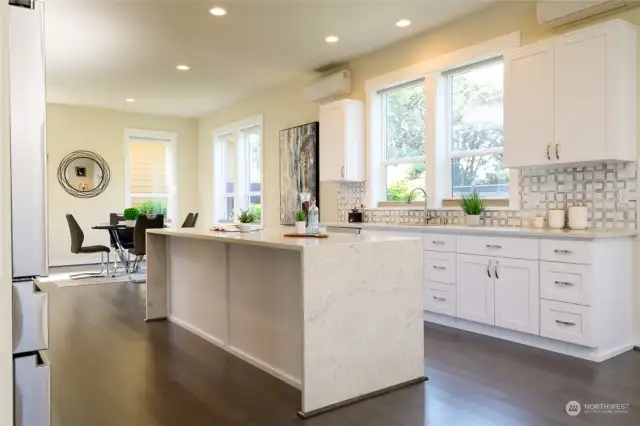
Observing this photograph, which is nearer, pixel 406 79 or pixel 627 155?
pixel 627 155

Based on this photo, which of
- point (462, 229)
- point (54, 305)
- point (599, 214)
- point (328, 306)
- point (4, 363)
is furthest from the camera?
point (54, 305)

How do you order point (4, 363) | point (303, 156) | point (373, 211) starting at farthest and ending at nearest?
point (303, 156)
point (373, 211)
point (4, 363)

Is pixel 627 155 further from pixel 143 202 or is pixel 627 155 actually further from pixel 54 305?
pixel 143 202

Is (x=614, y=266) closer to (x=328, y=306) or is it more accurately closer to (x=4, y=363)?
(x=328, y=306)

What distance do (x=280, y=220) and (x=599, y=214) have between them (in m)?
4.53

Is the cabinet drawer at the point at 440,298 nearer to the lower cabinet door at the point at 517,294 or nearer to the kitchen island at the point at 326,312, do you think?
the lower cabinet door at the point at 517,294

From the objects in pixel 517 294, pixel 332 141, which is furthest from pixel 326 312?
pixel 332 141

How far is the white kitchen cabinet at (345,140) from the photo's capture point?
18.1ft

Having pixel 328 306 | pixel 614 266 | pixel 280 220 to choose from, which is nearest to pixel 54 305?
pixel 280 220

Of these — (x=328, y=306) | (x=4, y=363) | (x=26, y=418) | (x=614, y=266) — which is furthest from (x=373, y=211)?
(x=4, y=363)

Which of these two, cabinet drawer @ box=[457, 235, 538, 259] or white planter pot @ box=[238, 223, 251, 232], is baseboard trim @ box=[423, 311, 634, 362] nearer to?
cabinet drawer @ box=[457, 235, 538, 259]

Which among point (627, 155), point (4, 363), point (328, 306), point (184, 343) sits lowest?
point (184, 343)

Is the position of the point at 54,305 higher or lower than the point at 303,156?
lower

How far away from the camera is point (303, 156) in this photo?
21.6 feet
